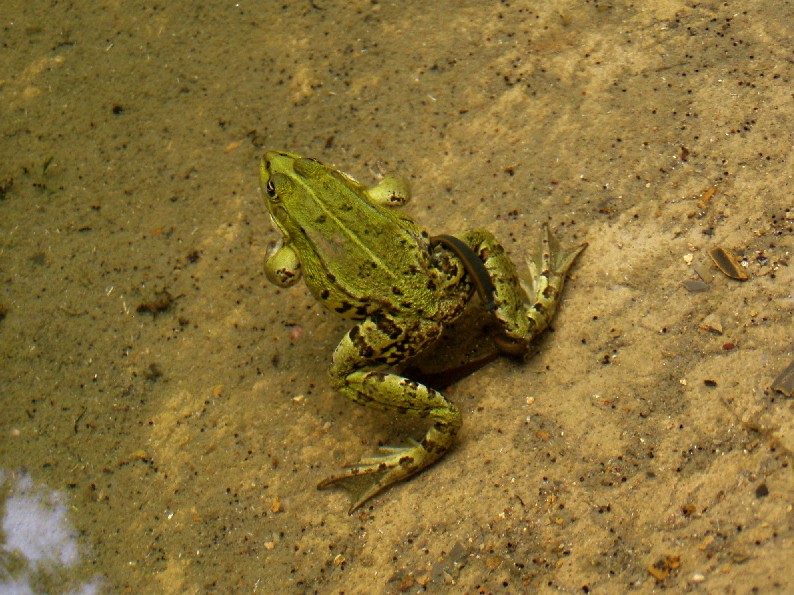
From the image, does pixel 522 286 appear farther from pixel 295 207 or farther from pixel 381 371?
pixel 295 207

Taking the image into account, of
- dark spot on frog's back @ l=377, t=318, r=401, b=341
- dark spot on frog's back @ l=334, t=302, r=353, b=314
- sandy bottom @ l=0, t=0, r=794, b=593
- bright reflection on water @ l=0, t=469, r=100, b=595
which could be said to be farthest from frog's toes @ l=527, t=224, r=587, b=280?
bright reflection on water @ l=0, t=469, r=100, b=595

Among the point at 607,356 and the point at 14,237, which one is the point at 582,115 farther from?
the point at 14,237

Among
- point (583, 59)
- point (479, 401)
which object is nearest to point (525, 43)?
point (583, 59)

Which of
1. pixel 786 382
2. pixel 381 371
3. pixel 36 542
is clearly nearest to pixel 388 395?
pixel 381 371

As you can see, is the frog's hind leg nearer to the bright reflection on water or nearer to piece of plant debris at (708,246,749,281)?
piece of plant debris at (708,246,749,281)

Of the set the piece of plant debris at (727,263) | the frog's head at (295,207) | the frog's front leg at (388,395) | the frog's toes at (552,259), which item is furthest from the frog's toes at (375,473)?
the piece of plant debris at (727,263)
